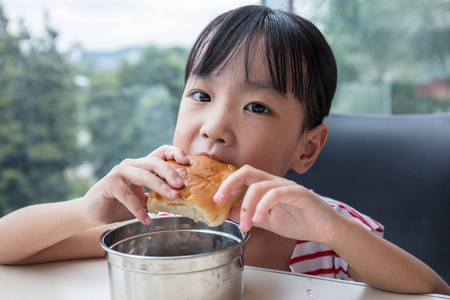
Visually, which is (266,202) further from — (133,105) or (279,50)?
(133,105)

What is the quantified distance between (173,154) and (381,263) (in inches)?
22.9

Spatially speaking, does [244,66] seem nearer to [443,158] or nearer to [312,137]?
[312,137]

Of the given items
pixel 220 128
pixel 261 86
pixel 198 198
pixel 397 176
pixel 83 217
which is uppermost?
pixel 261 86

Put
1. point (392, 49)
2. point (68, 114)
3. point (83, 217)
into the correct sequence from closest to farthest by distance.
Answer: point (83, 217) → point (392, 49) → point (68, 114)

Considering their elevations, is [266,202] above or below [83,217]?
above

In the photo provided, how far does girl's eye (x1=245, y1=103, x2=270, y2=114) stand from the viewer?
125 centimetres

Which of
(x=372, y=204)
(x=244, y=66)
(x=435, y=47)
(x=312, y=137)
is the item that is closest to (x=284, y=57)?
(x=244, y=66)

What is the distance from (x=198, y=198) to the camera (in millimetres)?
909

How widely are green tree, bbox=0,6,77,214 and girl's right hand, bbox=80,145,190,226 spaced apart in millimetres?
2761

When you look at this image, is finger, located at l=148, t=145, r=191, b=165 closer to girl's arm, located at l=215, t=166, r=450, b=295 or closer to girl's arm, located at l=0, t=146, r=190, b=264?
girl's arm, located at l=0, t=146, r=190, b=264

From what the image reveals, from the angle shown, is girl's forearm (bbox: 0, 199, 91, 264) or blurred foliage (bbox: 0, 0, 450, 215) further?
blurred foliage (bbox: 0, 0, 450, 215)

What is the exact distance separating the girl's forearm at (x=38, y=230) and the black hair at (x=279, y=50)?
560mm

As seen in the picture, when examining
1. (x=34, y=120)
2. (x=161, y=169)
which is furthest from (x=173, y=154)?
(x=34, y=120)

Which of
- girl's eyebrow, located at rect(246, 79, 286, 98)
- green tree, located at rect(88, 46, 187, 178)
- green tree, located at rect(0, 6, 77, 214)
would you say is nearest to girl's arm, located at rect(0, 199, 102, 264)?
girl's eyebrow, located at rect(246, 79, 286, 98)
